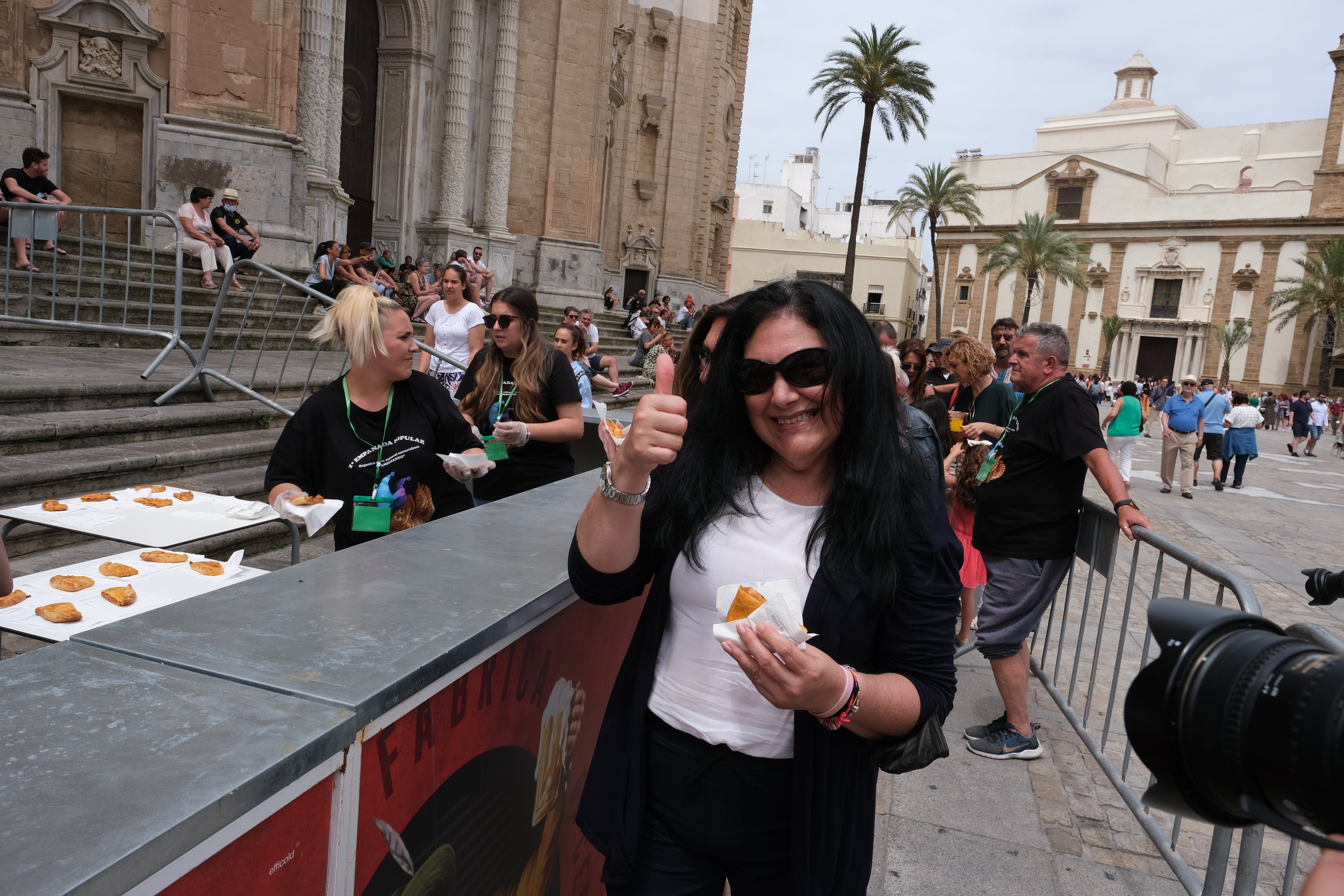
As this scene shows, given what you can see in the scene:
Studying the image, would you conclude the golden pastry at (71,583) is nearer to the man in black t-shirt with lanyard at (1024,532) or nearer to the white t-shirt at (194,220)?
the man in black t-shirt with lanyard at (1024,532)

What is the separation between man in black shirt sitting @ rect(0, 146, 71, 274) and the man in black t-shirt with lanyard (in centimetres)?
1017

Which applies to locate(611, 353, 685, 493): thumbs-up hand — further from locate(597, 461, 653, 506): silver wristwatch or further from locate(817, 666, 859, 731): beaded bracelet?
locate(817, 666, 859, 731): beaded bracelet

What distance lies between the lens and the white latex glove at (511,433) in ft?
13.9

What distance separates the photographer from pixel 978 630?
4.71m

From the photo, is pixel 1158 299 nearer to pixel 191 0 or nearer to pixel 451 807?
pixel 191 0

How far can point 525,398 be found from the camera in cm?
461

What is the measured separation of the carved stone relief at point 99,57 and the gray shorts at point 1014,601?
1439 centimetres

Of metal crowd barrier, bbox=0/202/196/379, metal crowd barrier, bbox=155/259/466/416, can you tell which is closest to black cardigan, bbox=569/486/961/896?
metal crowd barrier, bbox=155/259/466/416

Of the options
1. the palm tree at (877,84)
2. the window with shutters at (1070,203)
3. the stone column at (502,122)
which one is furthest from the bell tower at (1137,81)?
the stone column at (502,122)

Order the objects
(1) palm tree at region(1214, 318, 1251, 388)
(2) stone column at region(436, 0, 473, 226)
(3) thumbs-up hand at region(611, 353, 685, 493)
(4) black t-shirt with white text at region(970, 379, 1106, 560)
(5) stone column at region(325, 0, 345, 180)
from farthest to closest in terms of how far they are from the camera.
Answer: (1) palm tree at region(1214, 318, 1251, 388)
(2) stone column at region(436, 0, 473, 226)
(5) stone column at region(325, 0, 345, 180)
(4) black t-shirt with white text at region(970, 379, 1106, 560)
(3) thumbs-up hand at region(611, 353, 685, 493)

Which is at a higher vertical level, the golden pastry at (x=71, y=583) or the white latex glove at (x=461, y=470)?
the white latex glove at (x=461, y=470)

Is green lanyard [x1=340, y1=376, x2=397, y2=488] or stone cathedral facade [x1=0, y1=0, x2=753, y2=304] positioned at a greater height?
stone cathedral facade [x1=0, y1=0, x2=753, y2=304]

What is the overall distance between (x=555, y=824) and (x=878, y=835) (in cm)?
197

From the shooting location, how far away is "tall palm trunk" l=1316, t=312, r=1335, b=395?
52.6m
